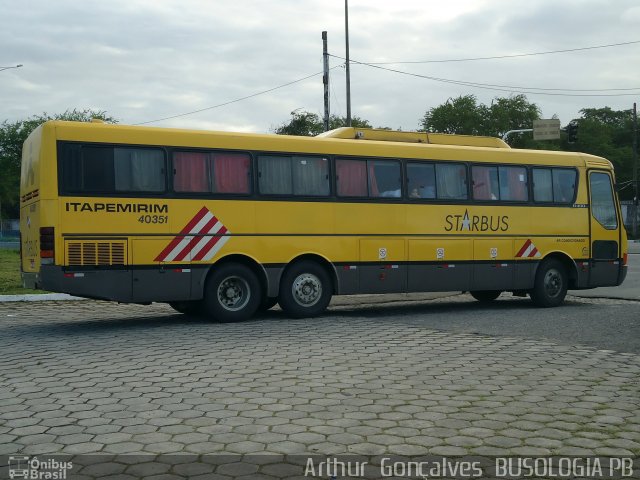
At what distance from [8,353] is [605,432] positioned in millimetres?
7048

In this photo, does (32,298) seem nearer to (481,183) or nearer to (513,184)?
(481,183)

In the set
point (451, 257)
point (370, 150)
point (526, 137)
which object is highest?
point (526, 137)

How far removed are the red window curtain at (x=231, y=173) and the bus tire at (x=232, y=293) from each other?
4.15 ft

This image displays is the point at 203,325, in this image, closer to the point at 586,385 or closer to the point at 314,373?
the point at 314,373

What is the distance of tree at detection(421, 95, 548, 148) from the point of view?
255ft

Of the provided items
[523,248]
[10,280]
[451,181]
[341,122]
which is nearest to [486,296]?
[523,248]

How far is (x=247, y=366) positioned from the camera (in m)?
8.65

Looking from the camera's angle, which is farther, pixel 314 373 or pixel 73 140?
pixel 73 140

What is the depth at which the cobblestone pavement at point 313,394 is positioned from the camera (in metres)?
5.57

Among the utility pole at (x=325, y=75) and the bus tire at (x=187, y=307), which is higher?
the utility pole at (x=325, y=75)

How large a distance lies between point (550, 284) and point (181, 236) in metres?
8.02

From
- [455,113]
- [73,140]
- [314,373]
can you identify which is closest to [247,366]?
[314,373]

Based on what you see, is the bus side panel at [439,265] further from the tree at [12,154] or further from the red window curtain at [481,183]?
the tree at [12,154]

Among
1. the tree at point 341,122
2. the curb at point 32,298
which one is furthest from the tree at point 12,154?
the curb at point 32,298
